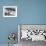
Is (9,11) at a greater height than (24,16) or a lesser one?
greater

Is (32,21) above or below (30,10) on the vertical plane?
below

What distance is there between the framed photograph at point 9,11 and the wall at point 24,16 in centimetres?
11

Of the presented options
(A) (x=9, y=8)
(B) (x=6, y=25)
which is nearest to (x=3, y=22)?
(B) (x=6, y=25)

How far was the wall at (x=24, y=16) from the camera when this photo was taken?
11.6 ft

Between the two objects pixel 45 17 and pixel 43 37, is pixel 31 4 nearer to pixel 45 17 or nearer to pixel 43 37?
pixel 45 17

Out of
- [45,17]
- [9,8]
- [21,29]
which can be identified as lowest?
[21,29]

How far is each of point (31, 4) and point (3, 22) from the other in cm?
89

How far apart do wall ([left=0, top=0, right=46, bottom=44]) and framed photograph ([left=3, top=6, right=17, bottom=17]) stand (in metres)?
0.11

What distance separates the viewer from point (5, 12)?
139 inches

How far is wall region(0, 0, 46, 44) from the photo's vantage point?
3.53 metres

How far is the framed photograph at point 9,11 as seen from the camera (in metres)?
3.52

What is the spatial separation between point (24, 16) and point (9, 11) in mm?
420

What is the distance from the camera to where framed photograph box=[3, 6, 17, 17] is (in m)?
3.52

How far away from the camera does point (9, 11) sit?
353cm
